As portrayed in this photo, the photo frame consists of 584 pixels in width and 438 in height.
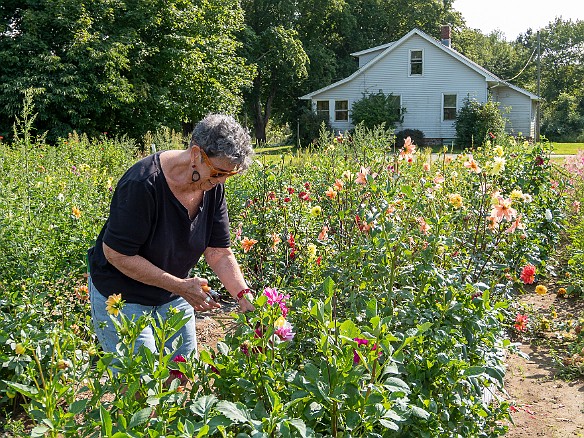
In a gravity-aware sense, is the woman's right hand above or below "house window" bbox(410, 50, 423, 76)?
below

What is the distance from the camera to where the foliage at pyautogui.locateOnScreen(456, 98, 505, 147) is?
87.6 ft

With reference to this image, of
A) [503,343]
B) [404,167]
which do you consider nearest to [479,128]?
[404,167]

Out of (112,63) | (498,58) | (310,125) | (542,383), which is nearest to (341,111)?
(310,125)

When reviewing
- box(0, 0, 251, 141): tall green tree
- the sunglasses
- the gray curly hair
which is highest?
box(0, 0, 251, 141): tall green tree

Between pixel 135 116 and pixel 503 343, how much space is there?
21657 millimetres

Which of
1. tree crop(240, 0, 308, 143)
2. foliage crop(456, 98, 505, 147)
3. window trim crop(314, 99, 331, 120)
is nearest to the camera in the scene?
foliage crop(456, 98, 505, 147)

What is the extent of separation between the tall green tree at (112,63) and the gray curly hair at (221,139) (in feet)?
61.0

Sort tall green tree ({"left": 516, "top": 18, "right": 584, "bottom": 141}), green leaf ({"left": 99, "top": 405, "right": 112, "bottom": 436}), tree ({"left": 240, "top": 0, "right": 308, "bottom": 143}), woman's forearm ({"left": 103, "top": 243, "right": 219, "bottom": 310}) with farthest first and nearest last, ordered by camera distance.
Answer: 1. tall green tree ({"left": 516, "top": 18, "right": 584, "bottom": 141})
2. tree ({"left": 240, "top": 0, "right": 308, "bottom": 143})
3. woman's forearm ({"left": 103, "top": 243, "right": 219, "bottom": 310})
4. green leaf ({"left": 99, "top": 405, "right": 112, "bottom": 436})

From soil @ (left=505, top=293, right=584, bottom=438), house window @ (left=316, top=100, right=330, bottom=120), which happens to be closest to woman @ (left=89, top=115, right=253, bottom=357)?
soil @ (left=505, top=293, right=584, bottom=438)

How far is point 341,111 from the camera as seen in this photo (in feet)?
102

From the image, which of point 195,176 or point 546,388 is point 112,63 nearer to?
point 546,388

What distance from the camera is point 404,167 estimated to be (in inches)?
192

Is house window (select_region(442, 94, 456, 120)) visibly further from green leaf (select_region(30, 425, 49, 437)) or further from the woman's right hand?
green leaf (select_region(30, 425, 49, 437))

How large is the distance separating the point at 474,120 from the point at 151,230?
26668 millimetres
